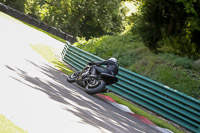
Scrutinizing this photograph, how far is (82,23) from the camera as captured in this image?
65312 millimetres

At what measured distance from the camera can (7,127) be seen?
14.1 ft

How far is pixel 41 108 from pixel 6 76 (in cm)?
235

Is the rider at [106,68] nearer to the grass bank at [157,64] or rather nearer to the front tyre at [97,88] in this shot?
the front tyre at [97,88]

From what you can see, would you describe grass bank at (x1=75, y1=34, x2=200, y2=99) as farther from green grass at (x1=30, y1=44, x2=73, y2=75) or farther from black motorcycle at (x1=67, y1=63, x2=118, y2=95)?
black motorcycle at (x1=67, y1=63, x2=118, y2=95)

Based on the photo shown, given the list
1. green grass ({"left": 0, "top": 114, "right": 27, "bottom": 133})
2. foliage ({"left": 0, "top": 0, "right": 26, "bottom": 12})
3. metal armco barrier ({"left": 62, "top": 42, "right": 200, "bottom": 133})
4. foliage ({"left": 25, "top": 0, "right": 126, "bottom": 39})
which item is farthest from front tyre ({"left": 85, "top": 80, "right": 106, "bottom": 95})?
foliage ({"left": 0, "top": 0, "right": 26, "bottom": 12})

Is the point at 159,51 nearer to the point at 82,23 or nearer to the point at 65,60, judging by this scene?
the point at 65,60

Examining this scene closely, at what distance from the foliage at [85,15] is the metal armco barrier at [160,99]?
3588cm

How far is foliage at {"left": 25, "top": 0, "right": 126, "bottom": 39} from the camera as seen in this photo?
5116 centimetres

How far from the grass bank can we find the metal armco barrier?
149cm

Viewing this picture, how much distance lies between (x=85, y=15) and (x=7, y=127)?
56692 mm

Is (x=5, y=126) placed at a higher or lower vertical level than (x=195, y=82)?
lower

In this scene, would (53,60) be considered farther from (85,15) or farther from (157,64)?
(85,15)

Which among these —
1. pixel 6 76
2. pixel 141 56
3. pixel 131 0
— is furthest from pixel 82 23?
pixel 6 76

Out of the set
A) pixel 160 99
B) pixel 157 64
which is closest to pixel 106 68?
pixel 160 99
